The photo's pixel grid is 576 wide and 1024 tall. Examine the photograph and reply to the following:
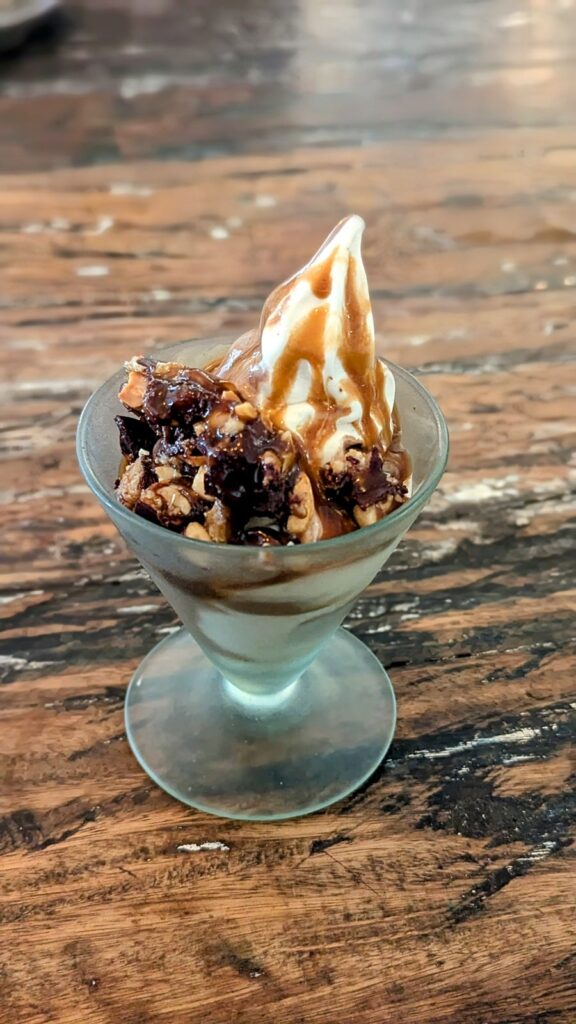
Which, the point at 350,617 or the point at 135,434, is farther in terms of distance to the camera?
the point at 350,617

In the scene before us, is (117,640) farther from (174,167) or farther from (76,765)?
(174,167)

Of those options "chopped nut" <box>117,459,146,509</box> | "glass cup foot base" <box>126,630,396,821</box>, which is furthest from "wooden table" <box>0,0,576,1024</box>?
"chopped nut" <box>117,459,146,509</box>

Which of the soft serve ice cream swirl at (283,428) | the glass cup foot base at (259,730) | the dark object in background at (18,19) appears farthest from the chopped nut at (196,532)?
the dark object in background at (18,19)

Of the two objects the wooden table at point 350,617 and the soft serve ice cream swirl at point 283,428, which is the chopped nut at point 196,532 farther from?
the wooden table at point 350,617

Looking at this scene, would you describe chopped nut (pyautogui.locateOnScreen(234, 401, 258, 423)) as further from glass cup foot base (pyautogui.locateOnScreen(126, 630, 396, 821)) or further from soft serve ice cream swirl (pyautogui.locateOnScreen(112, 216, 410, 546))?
glass cup foot base (pyautogui.locateOnScreen(126, 630, 396, 821))

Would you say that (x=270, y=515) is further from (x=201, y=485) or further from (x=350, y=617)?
(x=350, y=617)

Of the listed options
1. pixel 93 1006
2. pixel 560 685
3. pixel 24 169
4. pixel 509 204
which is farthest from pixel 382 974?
pixel 24 169

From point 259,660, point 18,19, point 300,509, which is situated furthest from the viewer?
point 18,19

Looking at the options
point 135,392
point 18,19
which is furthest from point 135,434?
point 18,19
